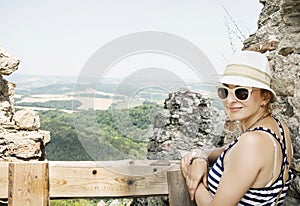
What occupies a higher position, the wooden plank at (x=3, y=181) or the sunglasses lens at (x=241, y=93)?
the sunglasses lens at (x=241, y=93)

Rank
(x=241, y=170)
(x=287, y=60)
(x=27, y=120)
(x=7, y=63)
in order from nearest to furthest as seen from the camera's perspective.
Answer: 1. (x=241, y=170)
2. (x=287, y=60)
3. (x=27, y=120)
4. (x=7, y=63)

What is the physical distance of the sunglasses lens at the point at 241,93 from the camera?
1.40 m

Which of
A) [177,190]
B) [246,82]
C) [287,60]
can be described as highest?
[287,60]

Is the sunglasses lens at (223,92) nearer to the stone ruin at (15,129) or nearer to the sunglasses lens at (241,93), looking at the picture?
the sunglasses lens at (241,93)

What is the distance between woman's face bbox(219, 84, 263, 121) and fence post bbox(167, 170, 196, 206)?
39 centimetres

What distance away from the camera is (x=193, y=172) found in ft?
5.10

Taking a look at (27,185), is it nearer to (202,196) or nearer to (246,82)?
(202,196)

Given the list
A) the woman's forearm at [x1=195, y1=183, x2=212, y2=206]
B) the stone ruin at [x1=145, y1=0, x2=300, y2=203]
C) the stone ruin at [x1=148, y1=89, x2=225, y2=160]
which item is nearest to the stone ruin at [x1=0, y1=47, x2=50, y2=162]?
the stone ruin at [x1=148, y1=89, x2=225, y2=160]

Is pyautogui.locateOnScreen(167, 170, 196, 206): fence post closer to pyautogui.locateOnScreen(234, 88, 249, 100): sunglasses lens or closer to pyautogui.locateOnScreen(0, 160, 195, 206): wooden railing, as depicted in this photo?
pyautogui.locateOnScreen(0, 160, 195, 206): wooden railing

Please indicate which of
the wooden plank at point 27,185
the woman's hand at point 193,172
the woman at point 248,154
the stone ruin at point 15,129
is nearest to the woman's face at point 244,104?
the woman at point 248,154

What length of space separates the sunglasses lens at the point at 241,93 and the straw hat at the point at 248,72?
0.09 feet

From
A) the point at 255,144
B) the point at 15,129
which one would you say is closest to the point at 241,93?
the point at 255,144

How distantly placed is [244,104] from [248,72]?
0.40 feet

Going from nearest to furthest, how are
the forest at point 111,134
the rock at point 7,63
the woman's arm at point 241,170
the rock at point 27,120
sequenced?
the woman's arm at point 241,170 → the forest at point 111,134 → the rock at point 27,120 → the rock at point 7,63
